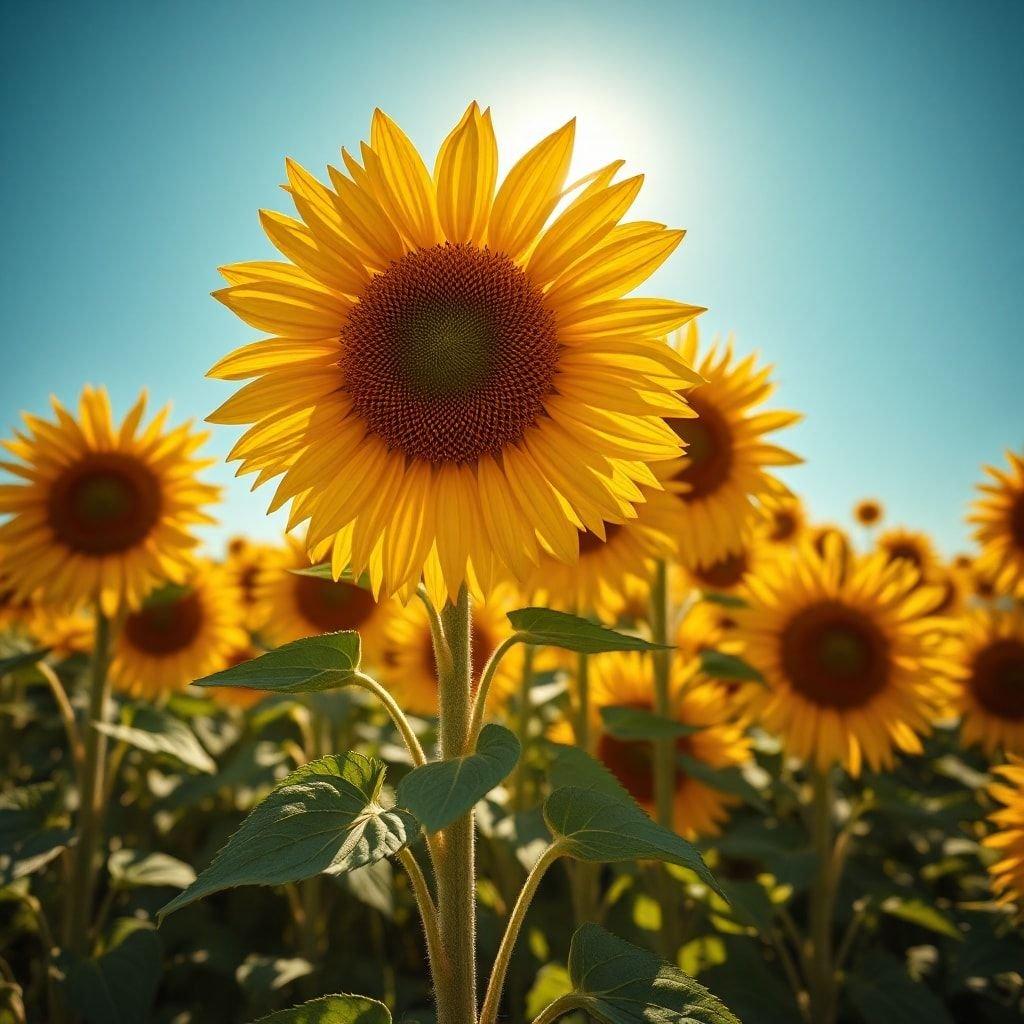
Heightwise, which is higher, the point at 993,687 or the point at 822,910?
the point at 993,687

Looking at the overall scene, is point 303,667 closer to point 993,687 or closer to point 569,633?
point 569,633

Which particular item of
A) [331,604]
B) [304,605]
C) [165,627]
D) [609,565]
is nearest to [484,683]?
[609,565]

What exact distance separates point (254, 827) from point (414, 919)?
4075 millimetres

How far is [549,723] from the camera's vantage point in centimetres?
612

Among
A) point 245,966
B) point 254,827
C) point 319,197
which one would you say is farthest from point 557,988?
point 319,197

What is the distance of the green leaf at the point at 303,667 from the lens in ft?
5.29

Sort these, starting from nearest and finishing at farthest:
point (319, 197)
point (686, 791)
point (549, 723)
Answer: point (319, 197), point (686, 791), point (549, 723)

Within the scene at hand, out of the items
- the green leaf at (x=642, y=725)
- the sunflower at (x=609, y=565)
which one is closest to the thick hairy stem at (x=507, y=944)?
the green leaf at (x=642, y=725)

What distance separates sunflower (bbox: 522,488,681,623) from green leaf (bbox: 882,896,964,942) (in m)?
2.14

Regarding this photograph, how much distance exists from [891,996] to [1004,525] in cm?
482

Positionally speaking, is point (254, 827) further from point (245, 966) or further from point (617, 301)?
point (245, 966)

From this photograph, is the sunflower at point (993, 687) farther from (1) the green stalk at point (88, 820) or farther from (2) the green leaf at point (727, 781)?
(1) the green stalk at point (88, 820)

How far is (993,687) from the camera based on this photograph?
19.4 feet

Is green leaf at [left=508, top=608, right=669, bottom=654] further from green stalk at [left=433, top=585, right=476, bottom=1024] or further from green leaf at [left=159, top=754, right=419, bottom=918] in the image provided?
green leaf at [left=159, top=754, right=419, bottom=918]
